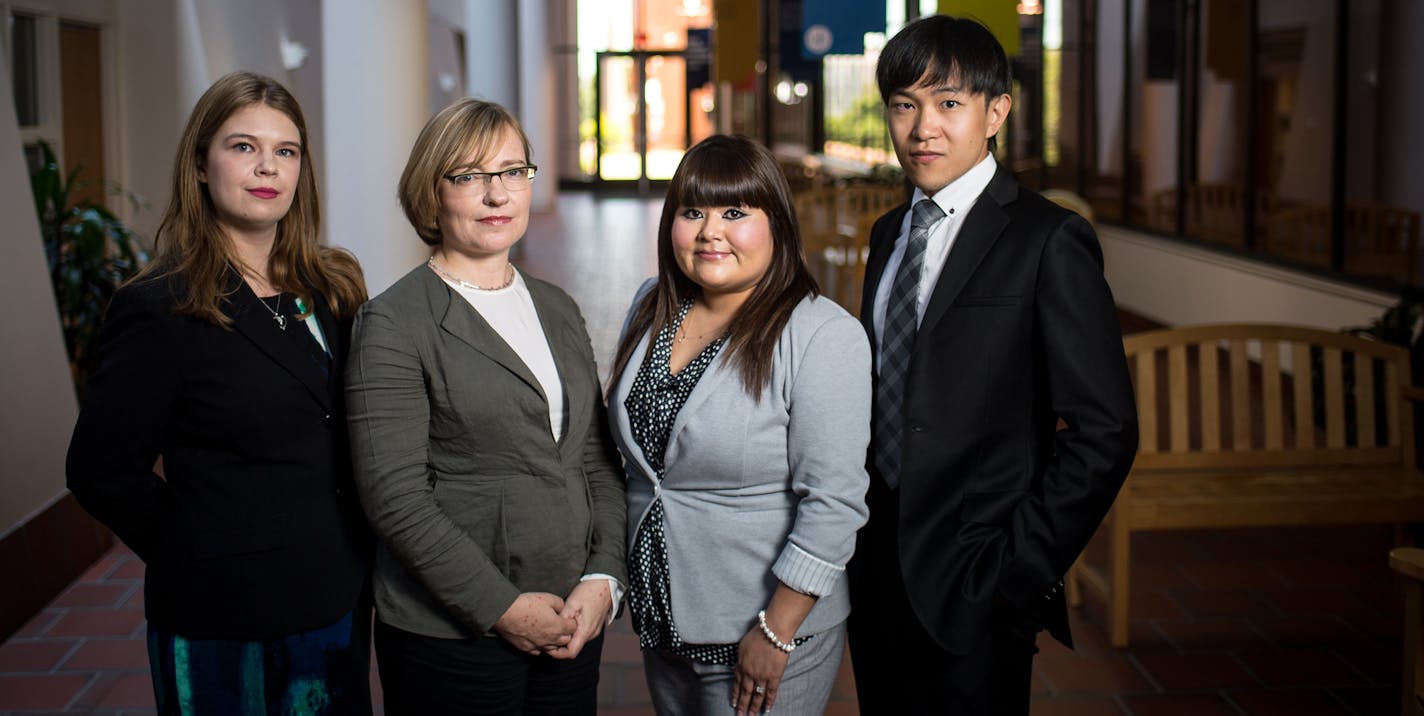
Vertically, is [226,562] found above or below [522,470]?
below

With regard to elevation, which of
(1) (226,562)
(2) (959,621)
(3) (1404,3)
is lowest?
(2) (959,621)

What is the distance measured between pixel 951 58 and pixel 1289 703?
2.26 meters

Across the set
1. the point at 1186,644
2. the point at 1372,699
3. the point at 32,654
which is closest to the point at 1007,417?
the point at 1372,699

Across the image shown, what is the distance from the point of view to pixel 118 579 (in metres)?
4.43

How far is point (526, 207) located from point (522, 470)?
1.33 ft

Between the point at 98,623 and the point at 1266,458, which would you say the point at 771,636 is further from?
the point at 98,623

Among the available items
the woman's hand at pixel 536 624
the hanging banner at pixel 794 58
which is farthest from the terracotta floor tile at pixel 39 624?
the hanging banner at pixel 794 58

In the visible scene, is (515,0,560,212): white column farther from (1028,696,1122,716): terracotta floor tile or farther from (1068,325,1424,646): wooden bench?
(1028,696,1122,716): terracotta floor tile

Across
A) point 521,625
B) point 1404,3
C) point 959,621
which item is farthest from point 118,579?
point 1404,3

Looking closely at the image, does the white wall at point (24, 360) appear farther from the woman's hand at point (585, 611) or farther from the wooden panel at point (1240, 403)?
the wooden panel at point (1240, 403)

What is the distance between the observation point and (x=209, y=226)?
1994 mm

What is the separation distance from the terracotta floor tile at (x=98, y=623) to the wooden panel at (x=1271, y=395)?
3.49m

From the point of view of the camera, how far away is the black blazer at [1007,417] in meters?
2.01

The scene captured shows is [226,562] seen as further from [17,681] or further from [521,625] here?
[17,681]
